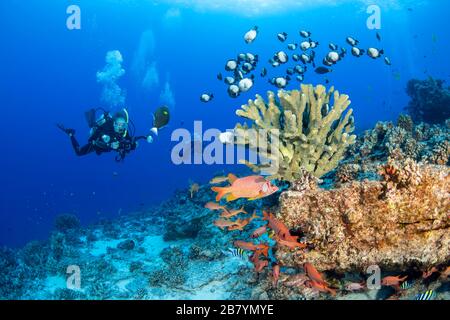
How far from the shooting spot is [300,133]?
5.18 m

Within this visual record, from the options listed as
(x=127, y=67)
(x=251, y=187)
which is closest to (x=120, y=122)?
(x=251, y=187)

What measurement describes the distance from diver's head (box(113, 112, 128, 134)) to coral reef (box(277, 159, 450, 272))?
5356 mm

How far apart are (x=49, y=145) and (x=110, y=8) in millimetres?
65650

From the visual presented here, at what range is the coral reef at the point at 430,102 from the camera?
13133mm

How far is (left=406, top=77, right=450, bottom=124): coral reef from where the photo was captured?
43.1 ft

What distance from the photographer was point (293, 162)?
5379mm

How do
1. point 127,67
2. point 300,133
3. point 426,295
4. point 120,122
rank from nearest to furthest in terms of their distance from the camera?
point 426,295 → point 300,133 → point 120,122 → point 127,67

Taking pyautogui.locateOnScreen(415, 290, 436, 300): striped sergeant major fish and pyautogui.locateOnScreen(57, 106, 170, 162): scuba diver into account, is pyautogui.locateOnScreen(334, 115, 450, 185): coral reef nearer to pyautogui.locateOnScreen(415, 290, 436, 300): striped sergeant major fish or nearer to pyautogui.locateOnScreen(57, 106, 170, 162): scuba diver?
pyautogui.locateOnScreen(415, 290, 436, 300): striped sergeant major fish

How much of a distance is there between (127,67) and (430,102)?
129 metres

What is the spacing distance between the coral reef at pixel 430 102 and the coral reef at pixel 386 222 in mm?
11076

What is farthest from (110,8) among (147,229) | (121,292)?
(121,292)

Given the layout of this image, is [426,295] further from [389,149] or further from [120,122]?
[120,122]

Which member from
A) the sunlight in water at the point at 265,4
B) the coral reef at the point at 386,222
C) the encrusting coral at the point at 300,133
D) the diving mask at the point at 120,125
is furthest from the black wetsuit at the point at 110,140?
the sunlight in water at the point at 265,4

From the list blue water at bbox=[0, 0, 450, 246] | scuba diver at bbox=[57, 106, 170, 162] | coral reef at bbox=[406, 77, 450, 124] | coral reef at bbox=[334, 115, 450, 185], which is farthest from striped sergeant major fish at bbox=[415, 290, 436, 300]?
blue water at bbox=[0, 0, 450, 246]
